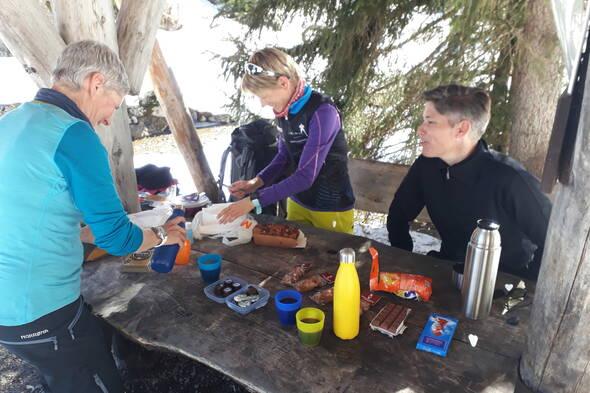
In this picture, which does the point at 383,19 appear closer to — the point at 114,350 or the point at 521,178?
the point at 521,178

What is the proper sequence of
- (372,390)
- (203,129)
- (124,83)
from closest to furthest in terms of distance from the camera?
(372,390), (124,83), (203,129)

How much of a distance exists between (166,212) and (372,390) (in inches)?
72.3

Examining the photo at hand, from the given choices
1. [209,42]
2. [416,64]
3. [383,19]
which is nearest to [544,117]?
[416,64]

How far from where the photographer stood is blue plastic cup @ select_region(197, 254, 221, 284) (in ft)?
6.22

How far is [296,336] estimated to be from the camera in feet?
4.98

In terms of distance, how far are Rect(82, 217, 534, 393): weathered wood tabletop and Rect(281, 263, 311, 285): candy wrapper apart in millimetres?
51

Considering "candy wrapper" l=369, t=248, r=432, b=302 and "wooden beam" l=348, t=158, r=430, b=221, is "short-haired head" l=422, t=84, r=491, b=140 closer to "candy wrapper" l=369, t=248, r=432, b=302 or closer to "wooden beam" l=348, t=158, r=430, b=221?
"candy wrapper" l=369, t=248, r=432, b=302

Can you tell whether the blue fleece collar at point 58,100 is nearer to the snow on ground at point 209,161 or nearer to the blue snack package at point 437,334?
the blue snack package at point 437,334

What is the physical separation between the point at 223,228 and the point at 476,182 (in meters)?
1.58

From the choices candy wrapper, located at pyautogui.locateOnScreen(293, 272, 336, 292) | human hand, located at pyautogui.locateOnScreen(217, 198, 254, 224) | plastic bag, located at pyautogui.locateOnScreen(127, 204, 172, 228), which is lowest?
candy wrapper, located at pyautogui.locateOnScreen(293, 272, 336, 292)

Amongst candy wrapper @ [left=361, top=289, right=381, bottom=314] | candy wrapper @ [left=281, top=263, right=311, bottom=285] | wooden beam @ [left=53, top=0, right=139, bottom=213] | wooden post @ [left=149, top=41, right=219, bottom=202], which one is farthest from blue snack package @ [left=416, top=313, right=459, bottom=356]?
wooden post @ [left=149, top=41, right=219, bottom=202]

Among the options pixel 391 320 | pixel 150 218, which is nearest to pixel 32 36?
pixel 150 218

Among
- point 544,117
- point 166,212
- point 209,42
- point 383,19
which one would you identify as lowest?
point 166,212

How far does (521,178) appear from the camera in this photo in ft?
6.76
